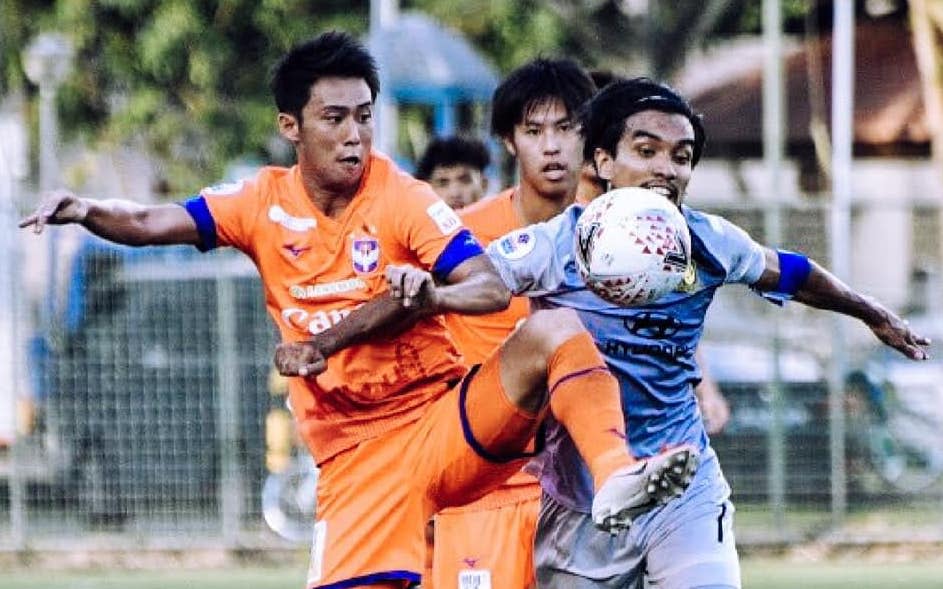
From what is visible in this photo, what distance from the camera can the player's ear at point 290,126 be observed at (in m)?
8.41

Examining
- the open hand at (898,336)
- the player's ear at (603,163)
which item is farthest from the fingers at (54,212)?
the open hand at (898,336)

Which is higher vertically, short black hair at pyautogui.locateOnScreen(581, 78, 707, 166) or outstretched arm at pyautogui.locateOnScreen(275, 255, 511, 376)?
short black hair at pyautogui.locateOnScreen(581, 78, 707, 166)

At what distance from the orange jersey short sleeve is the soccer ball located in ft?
6.72

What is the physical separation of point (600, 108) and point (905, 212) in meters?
9.14

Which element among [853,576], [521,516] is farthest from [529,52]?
[521,516]

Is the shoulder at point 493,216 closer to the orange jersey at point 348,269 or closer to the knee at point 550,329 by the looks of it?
the orange jersey at point 348,269

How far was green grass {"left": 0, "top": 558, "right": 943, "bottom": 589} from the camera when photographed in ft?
45.8

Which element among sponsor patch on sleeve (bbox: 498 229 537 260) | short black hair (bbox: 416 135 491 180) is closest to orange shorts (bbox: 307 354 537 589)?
sponsor patch on sleeve (bbox: 498 229 537 260)

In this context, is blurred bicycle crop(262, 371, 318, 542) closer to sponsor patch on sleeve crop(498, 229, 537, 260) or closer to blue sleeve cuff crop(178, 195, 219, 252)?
blue sleeve cuff crop(178, 195, 219, 252)

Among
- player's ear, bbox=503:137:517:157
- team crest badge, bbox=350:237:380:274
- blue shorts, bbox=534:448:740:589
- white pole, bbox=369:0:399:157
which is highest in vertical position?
white pole, bbox=369:0:399:157

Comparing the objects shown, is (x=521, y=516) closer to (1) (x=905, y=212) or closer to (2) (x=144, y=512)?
(2) (x=144, y=512)

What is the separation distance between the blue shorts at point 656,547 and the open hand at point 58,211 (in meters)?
1.84

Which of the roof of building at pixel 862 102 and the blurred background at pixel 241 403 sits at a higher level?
the roof of building at pixel 862 102

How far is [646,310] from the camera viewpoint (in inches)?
295
